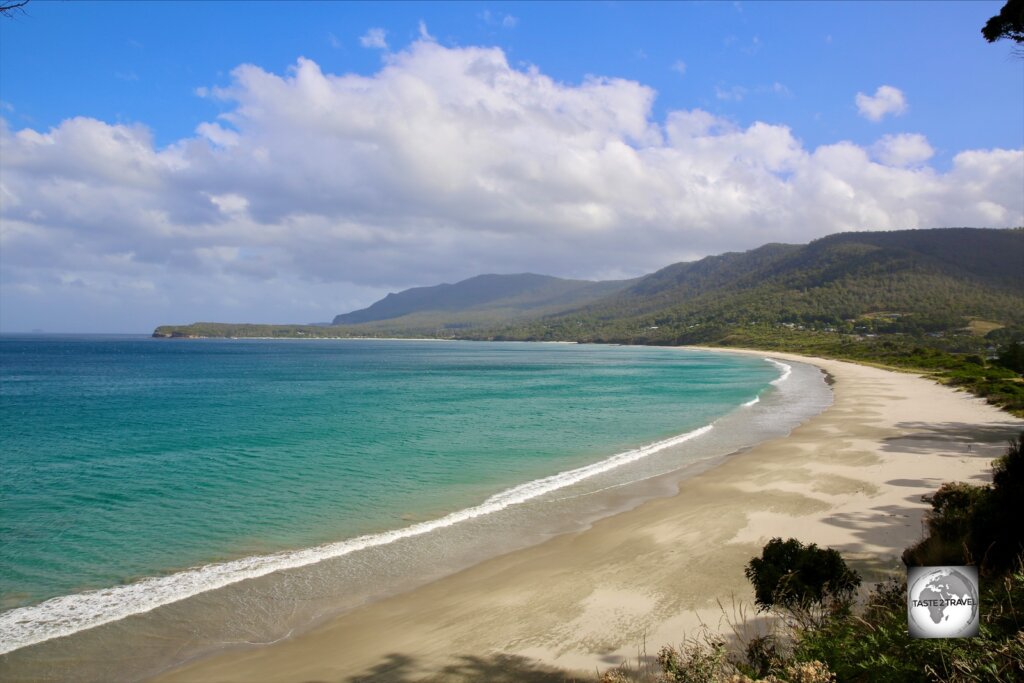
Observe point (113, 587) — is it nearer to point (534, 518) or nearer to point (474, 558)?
point (474, 558)

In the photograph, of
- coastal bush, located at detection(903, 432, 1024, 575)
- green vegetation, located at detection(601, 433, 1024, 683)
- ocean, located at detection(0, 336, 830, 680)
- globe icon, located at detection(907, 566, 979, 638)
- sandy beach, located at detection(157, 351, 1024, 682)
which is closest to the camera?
globe icon, located at detection(907, 566, 979, 638)

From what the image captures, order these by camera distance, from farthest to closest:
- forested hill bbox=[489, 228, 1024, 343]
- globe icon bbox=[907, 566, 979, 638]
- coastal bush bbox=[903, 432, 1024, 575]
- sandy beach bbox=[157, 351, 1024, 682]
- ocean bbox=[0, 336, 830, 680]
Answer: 1. forested hill bbox=[489, 228, 1024, 343]
2. ocean bbox=[0, 336, 830, 680]
3. sandy beach bbox=[157, 351, 1024, 682]
4. coastal bush bbox=[903, 432, 1024, 575]
5. globe icon bbox=[907, 566, 979, 638]

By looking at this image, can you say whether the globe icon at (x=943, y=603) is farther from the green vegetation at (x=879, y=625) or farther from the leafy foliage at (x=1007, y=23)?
the leafy foliage at (x=1007, y=23)

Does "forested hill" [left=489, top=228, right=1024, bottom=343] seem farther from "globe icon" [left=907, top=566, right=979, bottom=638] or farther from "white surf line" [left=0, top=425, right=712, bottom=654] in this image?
"globe icon" [left=907, top=566, right=979, bottom=638]

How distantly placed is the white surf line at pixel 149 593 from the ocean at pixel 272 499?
0.13 feet

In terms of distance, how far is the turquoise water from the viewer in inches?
490

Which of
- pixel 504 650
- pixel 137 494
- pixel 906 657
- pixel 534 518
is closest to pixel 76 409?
pixel 137 494

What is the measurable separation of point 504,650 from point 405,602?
8.48 feet

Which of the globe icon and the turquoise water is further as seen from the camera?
the turquoise water

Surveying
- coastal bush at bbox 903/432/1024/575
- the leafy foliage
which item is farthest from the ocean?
the leafy foliage

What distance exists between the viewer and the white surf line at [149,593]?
29.2 feet

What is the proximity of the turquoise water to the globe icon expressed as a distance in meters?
11.4

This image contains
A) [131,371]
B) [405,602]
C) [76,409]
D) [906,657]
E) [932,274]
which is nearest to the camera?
[906,657]

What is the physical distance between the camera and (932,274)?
6791 inches
